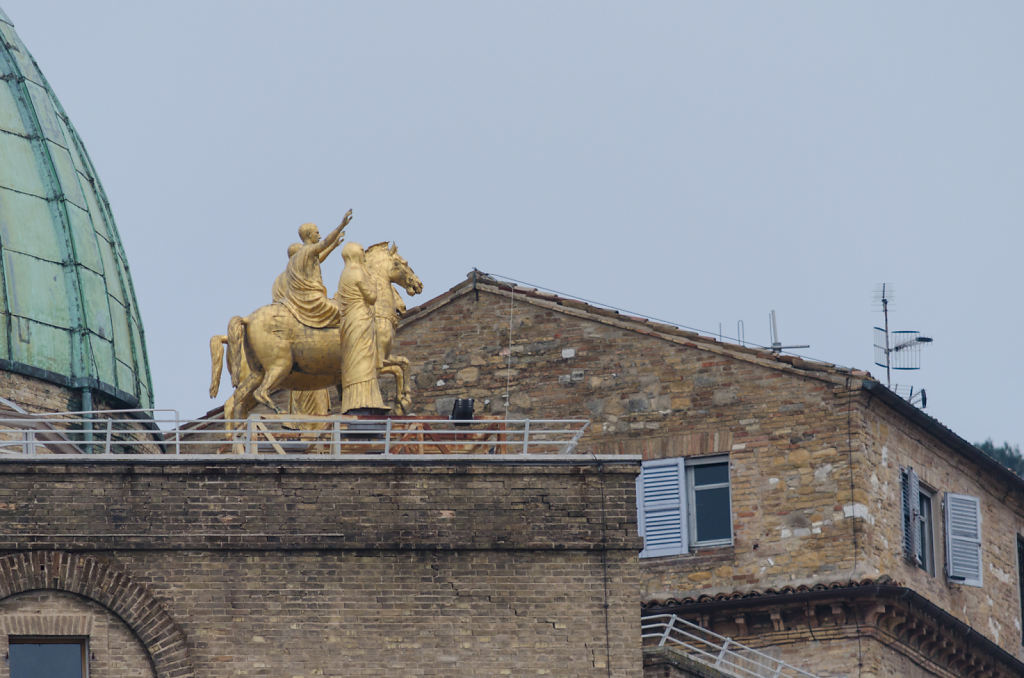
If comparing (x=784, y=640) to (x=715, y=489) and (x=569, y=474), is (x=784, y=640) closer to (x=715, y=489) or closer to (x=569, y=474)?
(x=715, y=489)

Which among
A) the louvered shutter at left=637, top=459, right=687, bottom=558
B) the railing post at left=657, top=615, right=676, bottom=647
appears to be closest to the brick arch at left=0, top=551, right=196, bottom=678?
the railing post at left=657, top=615, right=676, bottom=647

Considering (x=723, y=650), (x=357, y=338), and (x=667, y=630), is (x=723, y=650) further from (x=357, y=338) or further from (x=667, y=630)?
(x=357, y=338)

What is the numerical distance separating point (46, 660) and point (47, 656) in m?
0.06

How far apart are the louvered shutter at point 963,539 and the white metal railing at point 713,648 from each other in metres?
4.82

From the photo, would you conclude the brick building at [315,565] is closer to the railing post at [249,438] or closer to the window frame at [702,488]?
the railing post at [249,438]

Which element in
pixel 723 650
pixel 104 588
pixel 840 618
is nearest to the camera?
pixel 104 588

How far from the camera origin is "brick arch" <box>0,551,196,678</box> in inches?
1687

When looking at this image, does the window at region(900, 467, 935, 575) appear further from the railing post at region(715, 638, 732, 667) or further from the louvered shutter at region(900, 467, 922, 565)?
the railing post at region(715, 638, 732, 667)

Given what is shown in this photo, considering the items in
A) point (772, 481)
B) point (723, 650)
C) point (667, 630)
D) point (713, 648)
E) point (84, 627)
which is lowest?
point (84, 627)

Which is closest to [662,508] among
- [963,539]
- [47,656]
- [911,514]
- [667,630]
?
[667,630]

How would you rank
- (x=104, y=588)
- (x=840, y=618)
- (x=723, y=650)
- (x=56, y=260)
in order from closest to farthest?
(x=104, y=588), (x=723, y=650), (x=840, y=618), (x=56, y=260)

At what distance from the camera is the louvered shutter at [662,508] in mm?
54406

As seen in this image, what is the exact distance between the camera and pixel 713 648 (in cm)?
5275

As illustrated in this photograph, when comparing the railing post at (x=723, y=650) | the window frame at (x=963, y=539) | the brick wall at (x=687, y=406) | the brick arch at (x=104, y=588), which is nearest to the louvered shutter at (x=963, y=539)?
the window frame at (x=963, y=539)
